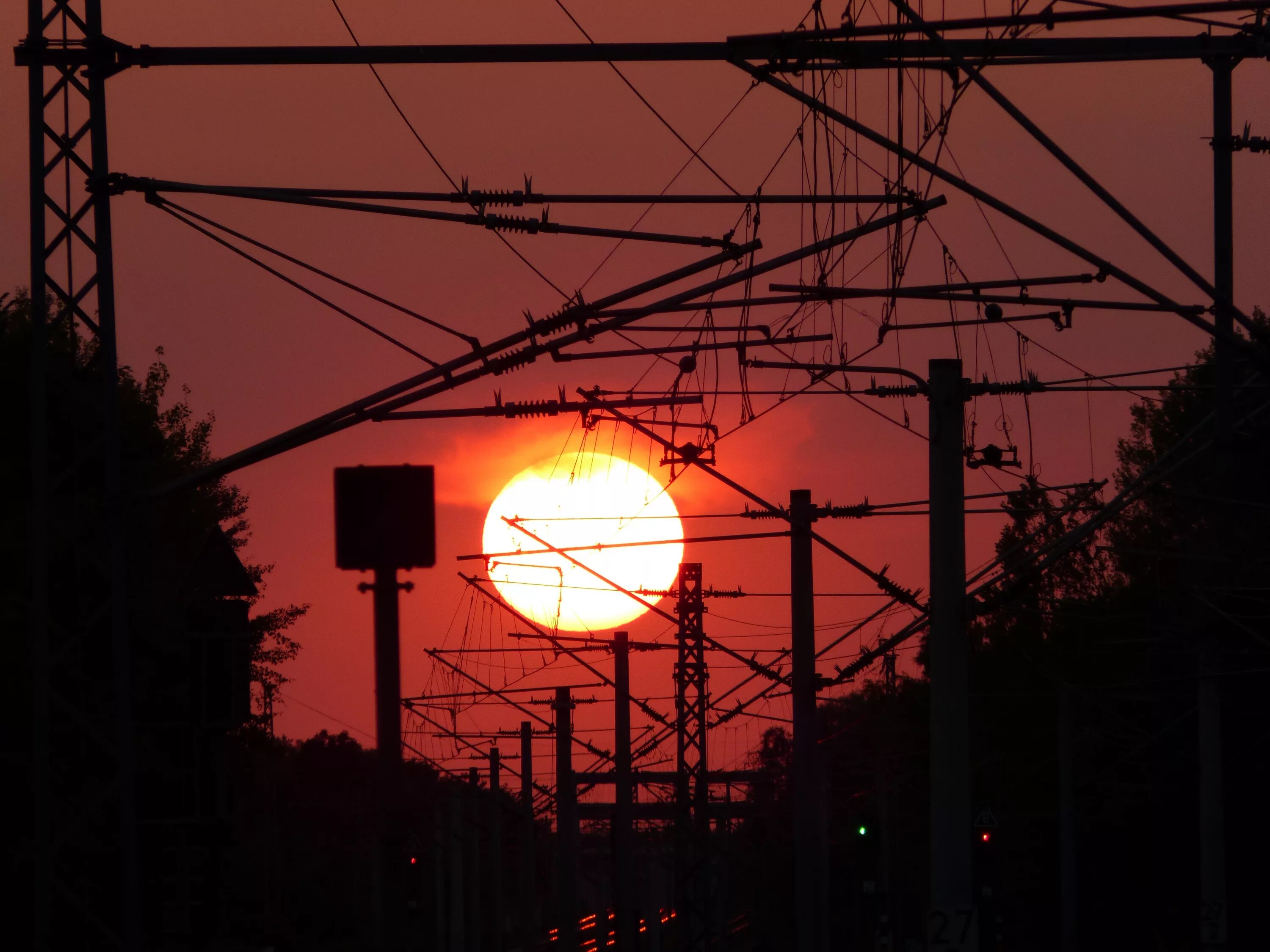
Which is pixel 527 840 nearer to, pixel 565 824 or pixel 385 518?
pixel 565 824

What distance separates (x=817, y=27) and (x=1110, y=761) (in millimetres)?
47062

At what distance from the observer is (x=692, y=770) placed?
109 feet

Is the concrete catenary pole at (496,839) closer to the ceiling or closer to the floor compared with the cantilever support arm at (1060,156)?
closer to the floor

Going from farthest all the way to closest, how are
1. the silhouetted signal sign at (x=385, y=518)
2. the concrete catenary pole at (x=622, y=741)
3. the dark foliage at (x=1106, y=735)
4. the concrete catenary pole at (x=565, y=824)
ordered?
the concrete catenary pole at (x=565, y=824)
the concrete catenary pole at (x=622, y=741)
the dark foliage at (x=1106, y=735)
the silhouetted signal sign at (x=385, y=518)

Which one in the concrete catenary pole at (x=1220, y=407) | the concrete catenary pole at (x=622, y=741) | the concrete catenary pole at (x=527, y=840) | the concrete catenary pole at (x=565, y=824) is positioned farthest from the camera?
the concrete catenary pole at (x=527, y=840)

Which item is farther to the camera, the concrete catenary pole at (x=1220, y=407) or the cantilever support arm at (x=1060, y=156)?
the concrete catenary pole at (x=1220, y=407)

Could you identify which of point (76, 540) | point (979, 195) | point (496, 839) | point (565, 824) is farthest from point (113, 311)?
point (496, 839)

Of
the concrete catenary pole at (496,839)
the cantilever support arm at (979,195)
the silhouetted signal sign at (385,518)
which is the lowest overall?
the concrete catenary pole at (496,839)

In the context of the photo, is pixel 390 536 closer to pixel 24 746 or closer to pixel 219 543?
pixel 219 543

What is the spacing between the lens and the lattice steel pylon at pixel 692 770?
104 ft

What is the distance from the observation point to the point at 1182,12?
12.5 meters

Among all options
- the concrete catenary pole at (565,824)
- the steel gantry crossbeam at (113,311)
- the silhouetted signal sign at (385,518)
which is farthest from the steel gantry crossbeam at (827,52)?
the concrete catenary pole at (565,824)

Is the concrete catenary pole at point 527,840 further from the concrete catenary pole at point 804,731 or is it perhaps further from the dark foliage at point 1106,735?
the concrete catenary pole at point 804,731

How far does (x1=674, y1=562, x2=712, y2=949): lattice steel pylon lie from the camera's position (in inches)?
1249
